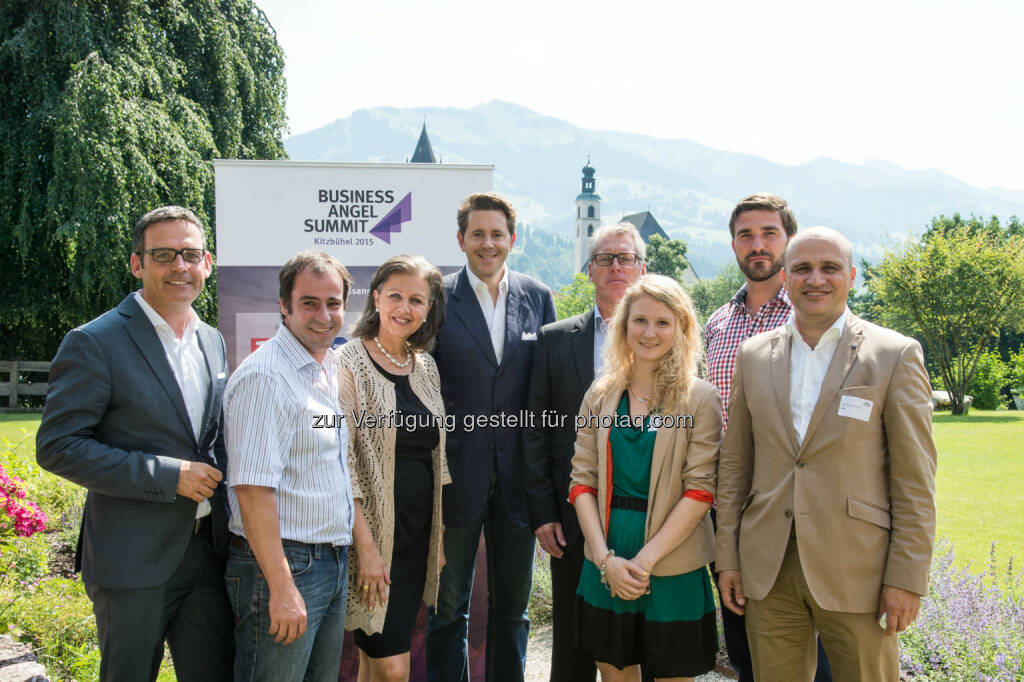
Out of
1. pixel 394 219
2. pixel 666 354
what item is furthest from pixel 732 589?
pixel 394 219

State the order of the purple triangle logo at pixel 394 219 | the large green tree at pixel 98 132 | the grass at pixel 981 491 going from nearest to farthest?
the purple triangle logo at pixel 394 219, the grass at pixel 981 491, the large green tree at pixel 98 132

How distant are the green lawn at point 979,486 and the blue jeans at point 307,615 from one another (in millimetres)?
5103

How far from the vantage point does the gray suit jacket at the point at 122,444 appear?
217 centimetres

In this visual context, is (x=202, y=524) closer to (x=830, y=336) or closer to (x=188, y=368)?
(x=188, y=368)

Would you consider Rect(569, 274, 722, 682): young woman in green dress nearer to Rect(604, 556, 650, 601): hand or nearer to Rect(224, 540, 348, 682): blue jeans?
Rect(604, 556, 650, 601): hand

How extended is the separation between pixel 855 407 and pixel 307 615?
200 cm

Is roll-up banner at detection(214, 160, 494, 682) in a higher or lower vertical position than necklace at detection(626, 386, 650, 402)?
higher

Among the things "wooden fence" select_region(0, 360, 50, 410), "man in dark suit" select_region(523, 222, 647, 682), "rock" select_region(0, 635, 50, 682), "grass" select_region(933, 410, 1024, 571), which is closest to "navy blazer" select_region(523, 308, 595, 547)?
"man in dark suit" select_region(523, 222, 647, 682)

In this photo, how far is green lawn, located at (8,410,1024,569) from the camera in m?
6.94

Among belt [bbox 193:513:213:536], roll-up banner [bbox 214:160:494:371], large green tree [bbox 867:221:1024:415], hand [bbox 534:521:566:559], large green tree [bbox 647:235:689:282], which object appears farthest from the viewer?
large green tree [bbox 647:235:689:282]

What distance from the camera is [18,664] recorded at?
11.0 feet

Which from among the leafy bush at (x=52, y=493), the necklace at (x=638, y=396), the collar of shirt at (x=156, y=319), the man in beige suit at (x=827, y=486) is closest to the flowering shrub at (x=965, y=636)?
the man in beige suit at (x=827, y=486)

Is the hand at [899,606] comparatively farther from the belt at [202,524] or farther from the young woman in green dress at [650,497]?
the belt at [202,524]

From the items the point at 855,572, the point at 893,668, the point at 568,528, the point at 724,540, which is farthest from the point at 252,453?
the point at 893,668
